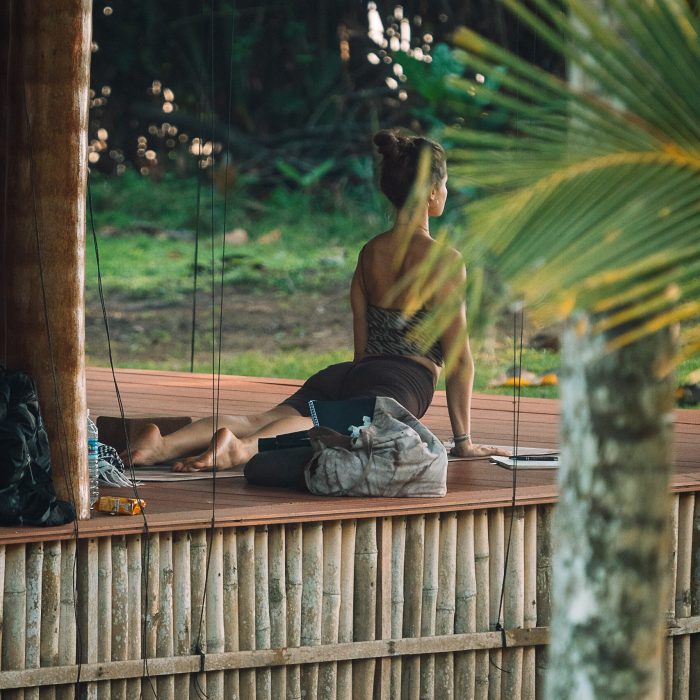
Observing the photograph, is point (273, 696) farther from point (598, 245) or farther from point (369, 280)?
point (598, 245)

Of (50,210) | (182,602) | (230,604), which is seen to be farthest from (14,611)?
(50,210)

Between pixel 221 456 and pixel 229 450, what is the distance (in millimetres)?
32

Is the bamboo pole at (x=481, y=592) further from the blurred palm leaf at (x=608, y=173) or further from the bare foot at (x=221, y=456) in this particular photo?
the blurred palm leaf at (x=608, y=173)

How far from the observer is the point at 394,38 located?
35.3ft

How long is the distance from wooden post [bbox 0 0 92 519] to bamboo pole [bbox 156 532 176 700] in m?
0.21

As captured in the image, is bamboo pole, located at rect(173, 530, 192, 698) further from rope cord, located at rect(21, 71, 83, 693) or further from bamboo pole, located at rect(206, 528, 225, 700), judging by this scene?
rope cord, located at rect(21, 71, 83, 693)

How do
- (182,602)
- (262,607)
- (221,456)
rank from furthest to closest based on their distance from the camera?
(221,456), (262,607), (182,602)

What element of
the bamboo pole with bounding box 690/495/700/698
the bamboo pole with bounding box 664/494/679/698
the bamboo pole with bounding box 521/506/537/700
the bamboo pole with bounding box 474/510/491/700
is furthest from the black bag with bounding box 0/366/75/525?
the bamboo pole with bounding box 690/495/700/698

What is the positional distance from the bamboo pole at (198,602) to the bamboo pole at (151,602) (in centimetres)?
9

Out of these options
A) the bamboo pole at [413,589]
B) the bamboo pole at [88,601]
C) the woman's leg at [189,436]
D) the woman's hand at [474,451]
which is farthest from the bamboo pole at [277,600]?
the woman's hand at [474,451]

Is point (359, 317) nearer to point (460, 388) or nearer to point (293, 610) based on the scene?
point (460, 388)

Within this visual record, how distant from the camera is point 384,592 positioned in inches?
144

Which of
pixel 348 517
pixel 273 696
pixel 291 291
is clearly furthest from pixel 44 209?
pixel 291 291

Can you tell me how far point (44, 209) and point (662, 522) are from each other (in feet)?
6.78
